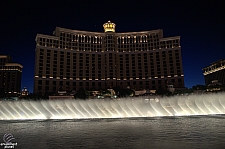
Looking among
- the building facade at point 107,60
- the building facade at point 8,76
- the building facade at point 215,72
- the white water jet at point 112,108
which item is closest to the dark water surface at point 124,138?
the white water jet at point 112,108

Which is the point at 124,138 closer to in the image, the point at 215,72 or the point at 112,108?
the point at 112,108

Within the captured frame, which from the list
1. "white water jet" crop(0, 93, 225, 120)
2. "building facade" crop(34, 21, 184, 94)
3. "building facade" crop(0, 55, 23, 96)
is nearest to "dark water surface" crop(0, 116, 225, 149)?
"white water jet" crop(0, 93, 225, 120)

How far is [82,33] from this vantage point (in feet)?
364

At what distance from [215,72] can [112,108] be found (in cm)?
13224

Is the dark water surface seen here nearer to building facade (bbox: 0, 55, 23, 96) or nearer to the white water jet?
the white water jet

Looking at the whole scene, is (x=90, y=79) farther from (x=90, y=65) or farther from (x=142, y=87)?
(x=142, y=87)

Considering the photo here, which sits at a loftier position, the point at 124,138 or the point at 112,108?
the point at 112,108

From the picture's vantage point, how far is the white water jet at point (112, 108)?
21156 mm

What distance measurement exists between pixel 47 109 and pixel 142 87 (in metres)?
88.9

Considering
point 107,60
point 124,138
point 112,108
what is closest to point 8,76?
point 107,60

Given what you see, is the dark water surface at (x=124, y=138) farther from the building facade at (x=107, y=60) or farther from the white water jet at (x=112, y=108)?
the building facade at (x=107, y=60)

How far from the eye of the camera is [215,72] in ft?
420

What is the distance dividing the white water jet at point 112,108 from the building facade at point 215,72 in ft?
311

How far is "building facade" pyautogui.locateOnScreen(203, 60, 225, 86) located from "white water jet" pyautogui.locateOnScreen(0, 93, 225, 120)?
94.8m
